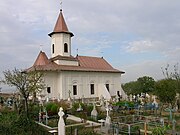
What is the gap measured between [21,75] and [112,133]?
7186mm

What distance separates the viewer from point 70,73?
111 ft

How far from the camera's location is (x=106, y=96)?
118ft

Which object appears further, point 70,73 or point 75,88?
point 75,88

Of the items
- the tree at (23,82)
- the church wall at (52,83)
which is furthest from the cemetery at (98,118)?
the church wall at (52,83)

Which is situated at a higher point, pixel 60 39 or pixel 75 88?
pixel 60 39

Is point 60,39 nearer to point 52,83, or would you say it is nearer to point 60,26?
point 60,26

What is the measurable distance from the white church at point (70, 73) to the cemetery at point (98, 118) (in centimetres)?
1107

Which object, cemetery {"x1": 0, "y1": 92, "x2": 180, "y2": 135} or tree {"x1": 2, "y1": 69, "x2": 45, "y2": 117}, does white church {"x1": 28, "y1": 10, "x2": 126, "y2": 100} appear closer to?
cemetery {"x1": 0, "y1": 92, "x2": 180, "y2": 135}

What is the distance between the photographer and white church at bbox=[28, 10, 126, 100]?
33.1m

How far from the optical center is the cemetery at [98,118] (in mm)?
12141

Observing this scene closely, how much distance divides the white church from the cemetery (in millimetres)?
11073

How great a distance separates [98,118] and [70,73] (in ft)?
53.6

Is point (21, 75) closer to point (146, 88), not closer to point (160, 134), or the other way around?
point (160, 134)

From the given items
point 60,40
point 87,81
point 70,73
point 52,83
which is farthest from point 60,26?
point 87,81
